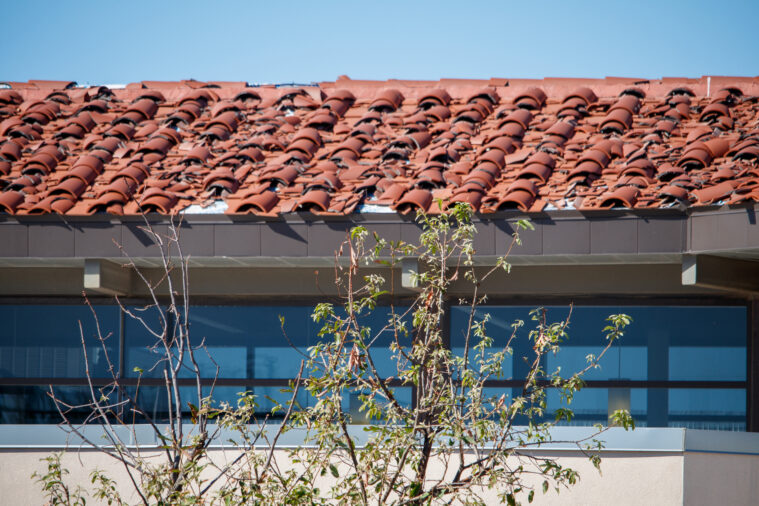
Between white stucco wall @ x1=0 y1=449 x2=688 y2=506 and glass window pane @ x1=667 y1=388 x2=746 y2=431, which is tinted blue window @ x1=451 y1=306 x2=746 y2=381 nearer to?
glass window pane @ x1=667 y1=388 x2=746 y2=431

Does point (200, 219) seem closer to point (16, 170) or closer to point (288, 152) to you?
point (288, 152)

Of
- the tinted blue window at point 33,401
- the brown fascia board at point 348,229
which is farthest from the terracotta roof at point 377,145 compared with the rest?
the tinted blue window at point 33,401

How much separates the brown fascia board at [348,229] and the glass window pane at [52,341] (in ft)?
3.77

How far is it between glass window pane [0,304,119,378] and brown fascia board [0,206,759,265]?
3.77 ft

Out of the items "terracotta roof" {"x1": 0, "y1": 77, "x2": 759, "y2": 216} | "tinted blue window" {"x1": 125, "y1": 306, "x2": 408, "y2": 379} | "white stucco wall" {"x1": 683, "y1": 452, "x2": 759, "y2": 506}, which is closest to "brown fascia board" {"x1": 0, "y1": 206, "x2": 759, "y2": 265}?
"terracotta roof" {"x1": 0, "y1": 77, "x2": 759, "y2": 216}

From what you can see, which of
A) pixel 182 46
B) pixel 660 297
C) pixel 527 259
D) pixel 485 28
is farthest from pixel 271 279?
pixel 182 46

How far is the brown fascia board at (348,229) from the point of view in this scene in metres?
6.30

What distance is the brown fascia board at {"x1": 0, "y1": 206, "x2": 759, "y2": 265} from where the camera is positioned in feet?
20.7

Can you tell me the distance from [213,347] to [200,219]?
154 centimetres

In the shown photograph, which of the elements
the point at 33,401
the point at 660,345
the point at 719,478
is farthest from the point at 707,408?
the point at 33,401

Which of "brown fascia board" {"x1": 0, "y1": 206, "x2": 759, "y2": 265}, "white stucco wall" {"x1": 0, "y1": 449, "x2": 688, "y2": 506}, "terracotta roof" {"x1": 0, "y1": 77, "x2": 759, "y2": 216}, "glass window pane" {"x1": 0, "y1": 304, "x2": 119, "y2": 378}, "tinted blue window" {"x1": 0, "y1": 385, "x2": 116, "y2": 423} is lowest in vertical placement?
"white stucco wall" {"x1": 0, "y1": 449, "x2": 688, "y2": 506}

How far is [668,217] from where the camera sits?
6.31 metres

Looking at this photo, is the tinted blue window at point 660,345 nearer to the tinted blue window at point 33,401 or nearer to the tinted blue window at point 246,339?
the tinted blue window at point 246,339

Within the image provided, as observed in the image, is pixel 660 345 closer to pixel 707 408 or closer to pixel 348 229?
pixel 707 408
